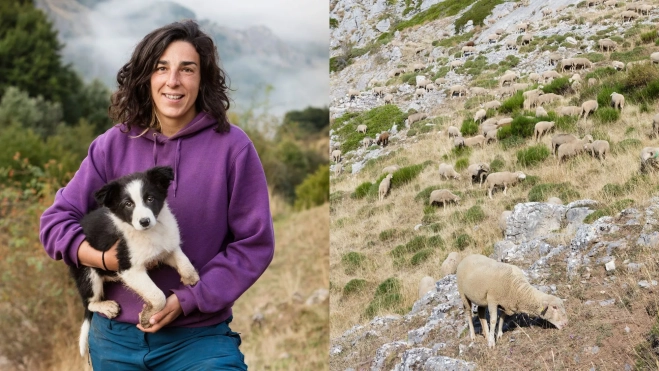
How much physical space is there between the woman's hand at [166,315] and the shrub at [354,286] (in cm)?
199

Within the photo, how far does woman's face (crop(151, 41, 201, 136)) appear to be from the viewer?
2096mm

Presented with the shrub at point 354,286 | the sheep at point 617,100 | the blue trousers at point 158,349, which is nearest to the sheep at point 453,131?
the sheep at point 617,100

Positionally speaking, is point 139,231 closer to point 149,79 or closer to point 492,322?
point 149,79

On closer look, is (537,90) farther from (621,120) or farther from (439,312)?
(439,312)

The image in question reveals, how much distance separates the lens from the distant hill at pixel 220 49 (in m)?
14.1

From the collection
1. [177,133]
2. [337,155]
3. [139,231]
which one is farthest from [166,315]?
[337,155]

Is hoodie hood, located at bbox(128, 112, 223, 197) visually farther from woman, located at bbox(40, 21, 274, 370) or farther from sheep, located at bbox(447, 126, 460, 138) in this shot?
sheep, located at bbox(447, 126, 460, 138)

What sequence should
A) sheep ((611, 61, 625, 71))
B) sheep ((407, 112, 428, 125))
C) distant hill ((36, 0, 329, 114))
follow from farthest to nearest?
distant hill ((36, 0, 329, 114))
sheep ((407, 112, 428, 125))
sheep ((611, 61, 625, 71))

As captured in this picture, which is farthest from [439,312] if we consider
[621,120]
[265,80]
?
[265,80]

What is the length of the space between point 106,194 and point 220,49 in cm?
1179

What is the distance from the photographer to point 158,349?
206 centimetres

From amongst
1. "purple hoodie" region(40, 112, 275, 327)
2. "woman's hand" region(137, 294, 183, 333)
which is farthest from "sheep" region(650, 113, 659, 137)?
"woman's hand" region(137, 294, 183, 333)

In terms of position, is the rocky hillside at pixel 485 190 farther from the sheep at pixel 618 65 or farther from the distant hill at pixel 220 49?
the distant hill at pixel 220 49

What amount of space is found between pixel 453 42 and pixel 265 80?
37.0 ft
